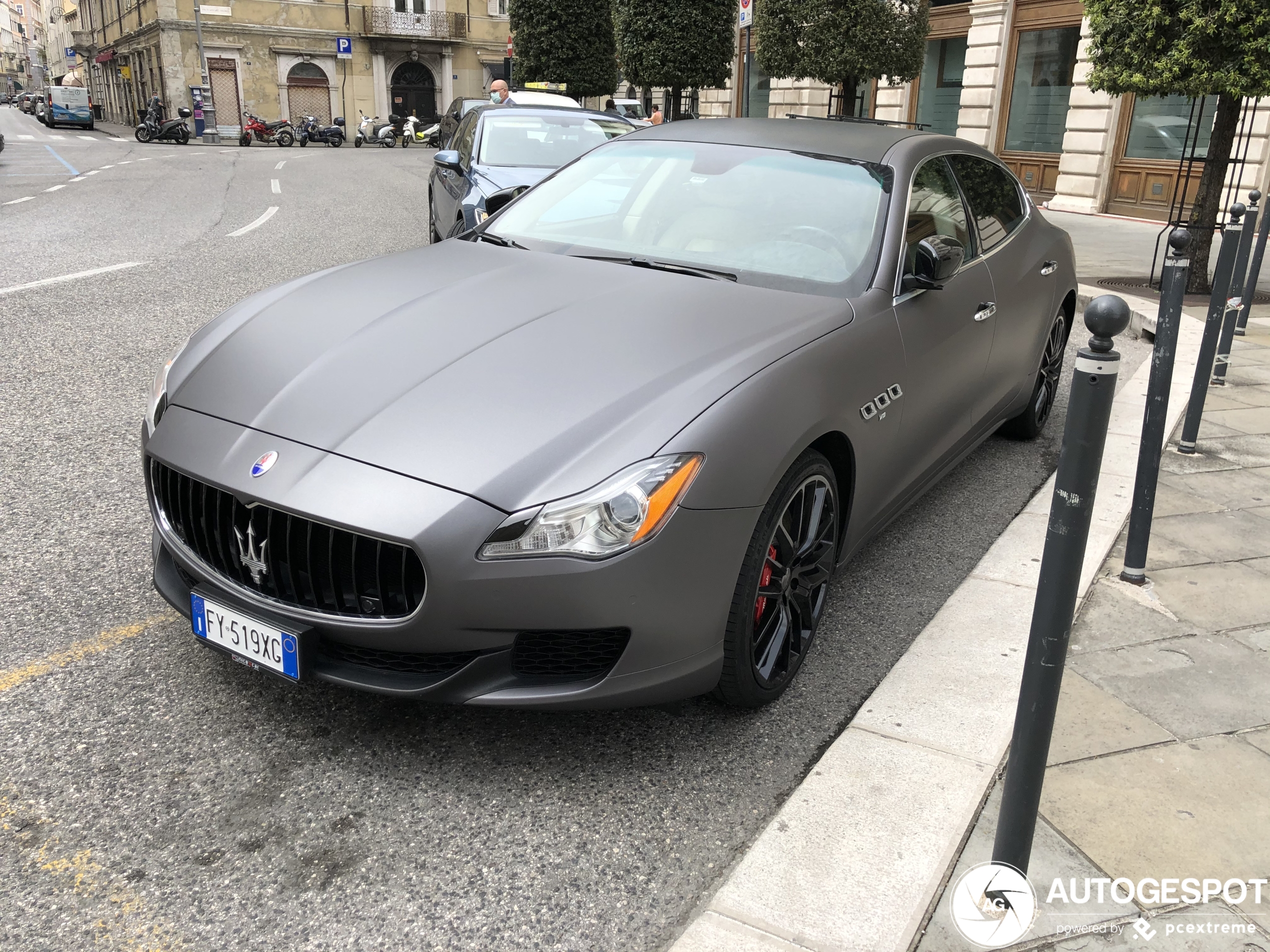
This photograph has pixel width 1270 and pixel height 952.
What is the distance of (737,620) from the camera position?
8.36ft

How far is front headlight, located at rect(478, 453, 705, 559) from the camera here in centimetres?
222

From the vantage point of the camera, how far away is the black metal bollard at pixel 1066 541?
1.75 metres

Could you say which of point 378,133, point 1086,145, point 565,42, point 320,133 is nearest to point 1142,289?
point 1086,145

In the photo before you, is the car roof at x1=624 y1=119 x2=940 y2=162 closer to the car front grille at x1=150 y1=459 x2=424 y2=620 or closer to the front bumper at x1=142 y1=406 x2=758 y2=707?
the front bumper at x1=142 y1=406 x2=758 y2=707

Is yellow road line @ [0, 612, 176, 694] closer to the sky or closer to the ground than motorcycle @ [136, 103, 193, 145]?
closer to the ground

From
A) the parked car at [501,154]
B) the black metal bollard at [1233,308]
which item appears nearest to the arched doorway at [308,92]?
the parked car at [501,154]

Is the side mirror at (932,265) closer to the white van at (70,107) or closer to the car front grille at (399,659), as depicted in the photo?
the car front grille at (399,659)

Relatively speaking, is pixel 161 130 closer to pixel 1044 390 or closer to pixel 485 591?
pixel 1044 390

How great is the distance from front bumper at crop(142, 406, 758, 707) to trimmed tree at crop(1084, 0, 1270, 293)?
8.28 meters

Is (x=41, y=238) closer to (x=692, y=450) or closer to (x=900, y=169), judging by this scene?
(x=900, y=169)

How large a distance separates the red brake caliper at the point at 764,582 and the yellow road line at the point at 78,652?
1.78 m

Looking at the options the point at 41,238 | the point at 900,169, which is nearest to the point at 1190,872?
the point at 900,169

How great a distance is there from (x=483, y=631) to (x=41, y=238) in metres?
10.2

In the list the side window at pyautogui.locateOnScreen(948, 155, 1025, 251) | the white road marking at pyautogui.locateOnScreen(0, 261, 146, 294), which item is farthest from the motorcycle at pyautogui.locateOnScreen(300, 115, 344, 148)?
the side window at pyautogui.locateOnScreen(948, 155, 1025, 251)
